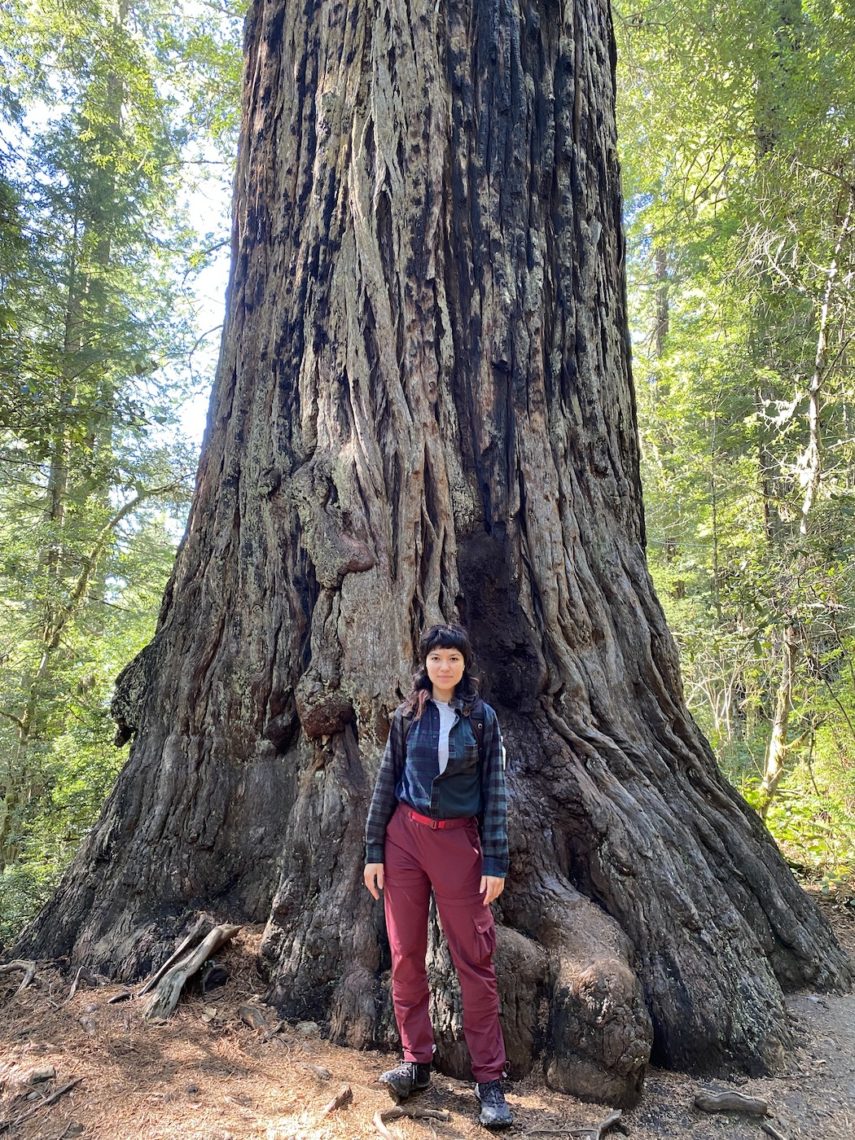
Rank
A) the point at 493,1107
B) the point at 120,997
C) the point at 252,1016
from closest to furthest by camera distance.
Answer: the point at 493,1107, the point at 252,1016, the point at 120,997

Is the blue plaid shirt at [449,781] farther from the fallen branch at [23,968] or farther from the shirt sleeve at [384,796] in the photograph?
the fallen branch at [23,968]

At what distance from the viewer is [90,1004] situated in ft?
9.27

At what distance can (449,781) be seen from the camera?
2436mm

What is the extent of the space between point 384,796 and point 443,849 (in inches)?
11.7

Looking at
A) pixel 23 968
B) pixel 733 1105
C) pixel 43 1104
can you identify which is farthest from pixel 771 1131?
pixel 23 968

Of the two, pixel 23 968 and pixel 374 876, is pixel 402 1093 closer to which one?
pixel 374 876

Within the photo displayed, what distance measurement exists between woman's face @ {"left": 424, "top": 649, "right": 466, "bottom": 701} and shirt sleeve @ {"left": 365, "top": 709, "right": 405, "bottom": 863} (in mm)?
226

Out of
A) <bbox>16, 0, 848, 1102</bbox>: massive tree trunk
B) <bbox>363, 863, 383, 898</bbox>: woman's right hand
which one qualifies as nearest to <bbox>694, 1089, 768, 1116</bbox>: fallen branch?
<bbox>16, 0, 848, 1102</bbox>: massive tree trunk

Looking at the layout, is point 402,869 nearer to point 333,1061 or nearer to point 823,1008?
point 333,1061

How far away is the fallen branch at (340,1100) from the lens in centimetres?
219

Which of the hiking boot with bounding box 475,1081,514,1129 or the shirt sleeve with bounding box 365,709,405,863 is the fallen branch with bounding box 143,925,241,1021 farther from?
the hiking boot with bounding box 475,1081,514,1129

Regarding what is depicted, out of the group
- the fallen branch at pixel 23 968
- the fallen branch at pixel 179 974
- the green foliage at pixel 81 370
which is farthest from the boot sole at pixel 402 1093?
the green foliage at pixel 81 370

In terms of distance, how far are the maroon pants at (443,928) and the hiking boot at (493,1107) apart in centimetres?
3

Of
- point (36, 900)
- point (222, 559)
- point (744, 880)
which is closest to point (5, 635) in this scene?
point (36, 900)
